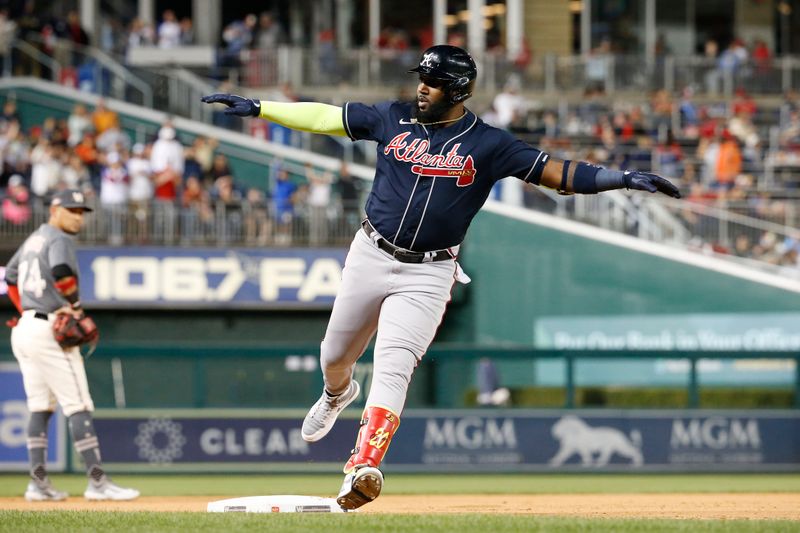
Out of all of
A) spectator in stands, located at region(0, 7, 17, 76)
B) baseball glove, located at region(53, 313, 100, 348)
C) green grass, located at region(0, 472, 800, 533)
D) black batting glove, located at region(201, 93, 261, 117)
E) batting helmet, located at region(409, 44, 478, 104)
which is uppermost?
spectator in stands, located at region(0, 7, 17, 76)

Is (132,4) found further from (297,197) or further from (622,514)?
(622,514)

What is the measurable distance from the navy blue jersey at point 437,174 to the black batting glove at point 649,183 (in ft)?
1.61

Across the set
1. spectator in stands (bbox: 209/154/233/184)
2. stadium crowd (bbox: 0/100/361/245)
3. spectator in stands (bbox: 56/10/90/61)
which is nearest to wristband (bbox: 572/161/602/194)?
stadium crowd (bbox: 0/100/361/245)

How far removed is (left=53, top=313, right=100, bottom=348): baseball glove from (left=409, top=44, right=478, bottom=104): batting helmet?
391 cm

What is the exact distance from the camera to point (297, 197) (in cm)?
2131

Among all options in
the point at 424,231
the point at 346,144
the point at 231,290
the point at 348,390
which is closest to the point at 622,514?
the point at 348,390

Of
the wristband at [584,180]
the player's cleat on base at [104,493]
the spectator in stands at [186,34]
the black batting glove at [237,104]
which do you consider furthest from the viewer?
the spectator in stands at [186,34]

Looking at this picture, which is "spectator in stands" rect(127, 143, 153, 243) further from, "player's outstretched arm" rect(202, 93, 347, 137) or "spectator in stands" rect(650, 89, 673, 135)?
"player's outstretched arm" rect(202, 93, 347, 137)

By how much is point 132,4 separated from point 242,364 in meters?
16.0

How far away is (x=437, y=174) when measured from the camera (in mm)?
7895

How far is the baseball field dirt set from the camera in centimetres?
948

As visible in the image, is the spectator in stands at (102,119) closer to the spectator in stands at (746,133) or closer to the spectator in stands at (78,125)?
the spectator in stands at (78,125)

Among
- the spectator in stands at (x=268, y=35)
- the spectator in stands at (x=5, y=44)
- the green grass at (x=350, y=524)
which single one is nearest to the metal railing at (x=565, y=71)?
the spectator in stands at (x=268, y=35)

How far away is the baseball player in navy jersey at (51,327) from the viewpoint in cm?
1071
